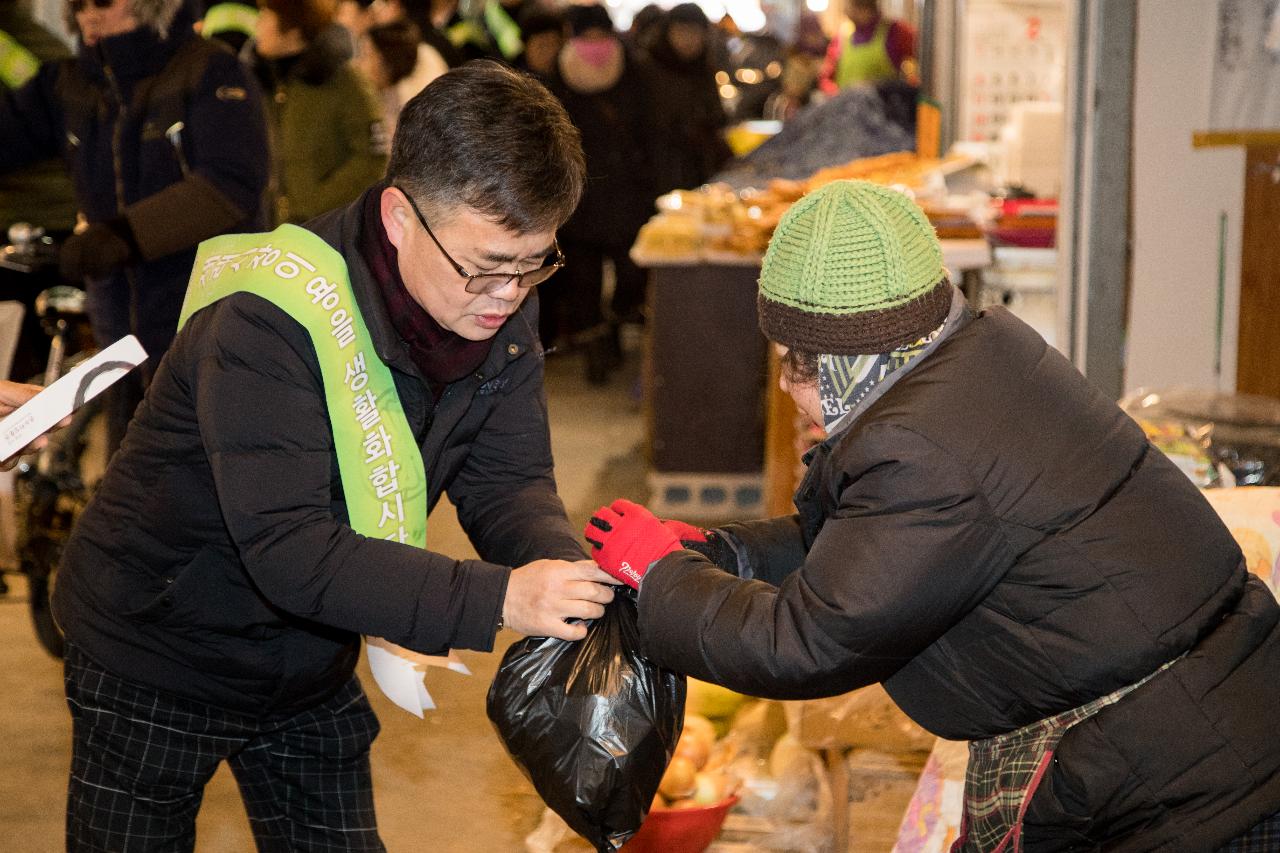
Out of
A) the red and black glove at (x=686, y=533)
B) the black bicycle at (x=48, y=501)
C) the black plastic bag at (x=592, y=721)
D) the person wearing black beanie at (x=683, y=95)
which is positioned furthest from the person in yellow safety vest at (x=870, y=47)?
the black plastic bag at (x=592, y=721)

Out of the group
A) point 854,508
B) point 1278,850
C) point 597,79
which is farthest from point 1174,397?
point 597,79

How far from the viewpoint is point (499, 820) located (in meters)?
3.71

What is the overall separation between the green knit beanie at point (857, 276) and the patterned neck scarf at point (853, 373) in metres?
0.02

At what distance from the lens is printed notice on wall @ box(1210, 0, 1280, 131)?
178 inches

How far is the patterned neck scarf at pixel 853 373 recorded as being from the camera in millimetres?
1798

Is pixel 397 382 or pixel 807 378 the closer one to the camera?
pixel 807 378

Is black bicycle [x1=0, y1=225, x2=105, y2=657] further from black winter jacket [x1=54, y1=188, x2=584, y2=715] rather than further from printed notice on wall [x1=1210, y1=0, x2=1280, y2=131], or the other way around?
printed notice on wall [x1=1210, y1=0, x2=1280, y2=131]

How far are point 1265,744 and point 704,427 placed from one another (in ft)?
14.3

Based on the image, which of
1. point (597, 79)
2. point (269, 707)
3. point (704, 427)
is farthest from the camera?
point (597, 79)

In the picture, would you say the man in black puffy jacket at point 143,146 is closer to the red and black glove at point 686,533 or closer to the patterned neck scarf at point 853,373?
the red and black glove at point 686,533

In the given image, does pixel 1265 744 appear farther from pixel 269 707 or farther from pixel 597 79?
pixel 597 79

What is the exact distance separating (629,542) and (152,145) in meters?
2.46

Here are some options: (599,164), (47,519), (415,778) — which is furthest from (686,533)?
(599,164)

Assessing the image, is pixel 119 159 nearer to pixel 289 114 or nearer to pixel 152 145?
pixel 152 145
